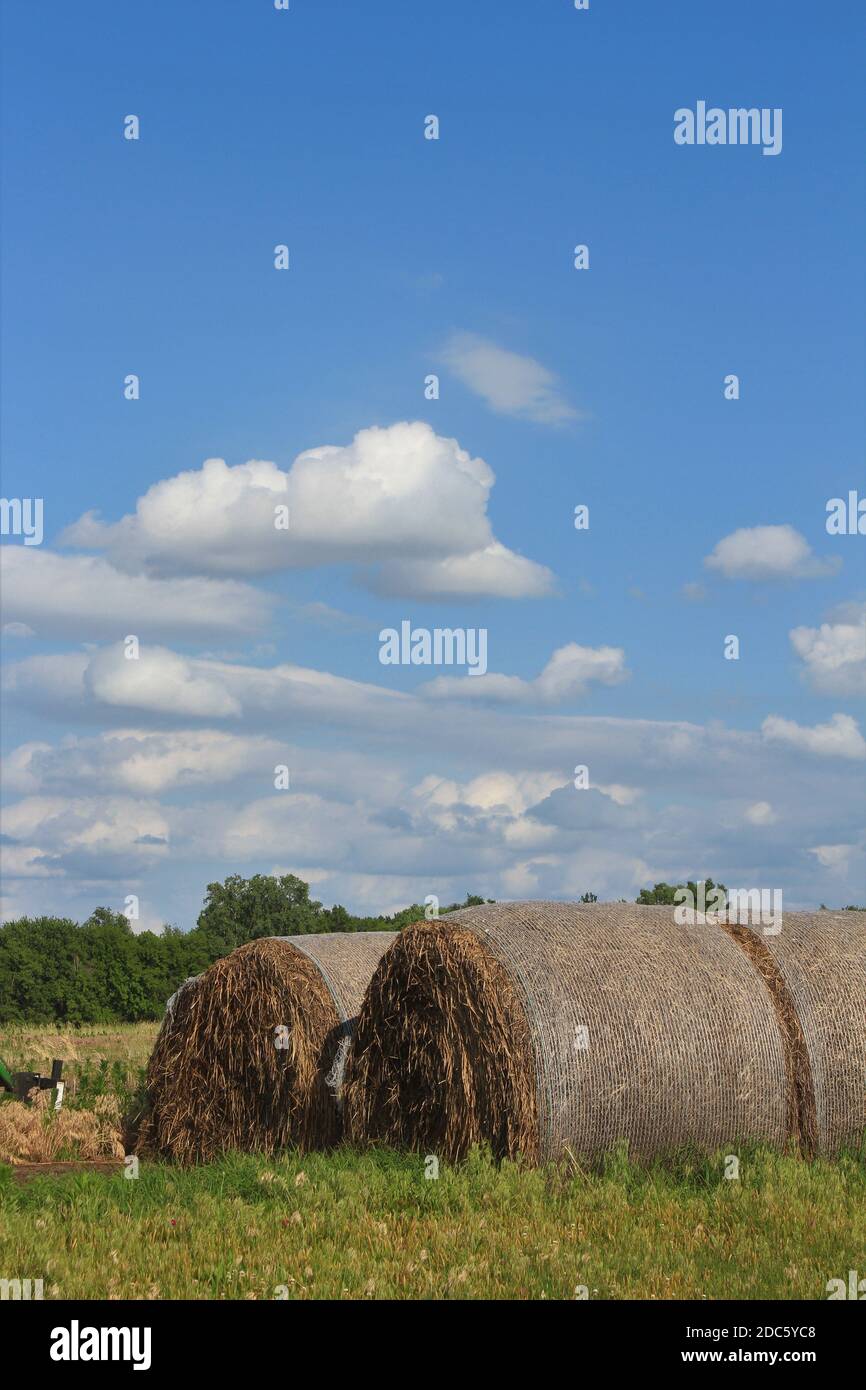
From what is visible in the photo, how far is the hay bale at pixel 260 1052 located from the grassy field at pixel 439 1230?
181 cm

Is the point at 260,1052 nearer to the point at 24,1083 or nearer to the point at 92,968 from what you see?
the point at 24,1083

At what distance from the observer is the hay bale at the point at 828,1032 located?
44.1 feet

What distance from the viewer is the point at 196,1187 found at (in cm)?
1252

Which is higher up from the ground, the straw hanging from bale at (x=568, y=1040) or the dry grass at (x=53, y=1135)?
the straw hanging from bale at (x=568, y=1040)

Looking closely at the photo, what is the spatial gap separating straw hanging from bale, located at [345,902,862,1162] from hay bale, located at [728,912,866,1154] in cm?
6

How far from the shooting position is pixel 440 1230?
406 inches

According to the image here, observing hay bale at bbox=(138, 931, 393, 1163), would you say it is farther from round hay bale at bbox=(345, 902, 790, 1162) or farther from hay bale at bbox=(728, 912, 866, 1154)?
hay bale at bbox=(728, 912, 866, 1154)

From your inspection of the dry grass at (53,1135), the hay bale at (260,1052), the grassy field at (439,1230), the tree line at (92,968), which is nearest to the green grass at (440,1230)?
the grassy field at (439,1230)

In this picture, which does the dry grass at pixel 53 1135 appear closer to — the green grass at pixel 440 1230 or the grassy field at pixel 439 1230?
the grassy field at pixel 439 1230

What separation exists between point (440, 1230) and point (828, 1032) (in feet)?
16.2

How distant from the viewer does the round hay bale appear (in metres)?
12.4
